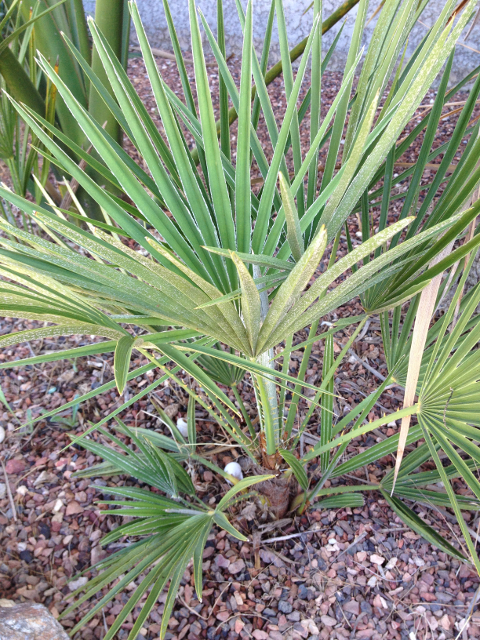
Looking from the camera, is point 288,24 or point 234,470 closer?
point 234,470

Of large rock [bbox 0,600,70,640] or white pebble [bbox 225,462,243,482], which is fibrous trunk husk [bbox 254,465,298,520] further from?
large rock [bbox 0,600,70,640]

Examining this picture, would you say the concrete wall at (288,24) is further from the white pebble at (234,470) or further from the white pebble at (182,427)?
the white pebble at (234,470)

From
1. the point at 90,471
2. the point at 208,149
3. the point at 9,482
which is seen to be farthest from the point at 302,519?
the point at 208,149

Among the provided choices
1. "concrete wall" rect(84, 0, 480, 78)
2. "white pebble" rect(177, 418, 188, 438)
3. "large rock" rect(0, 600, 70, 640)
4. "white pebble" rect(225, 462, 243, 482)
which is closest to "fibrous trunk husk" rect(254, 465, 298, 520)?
"white pebble" rect(225, 462, 243, 482)

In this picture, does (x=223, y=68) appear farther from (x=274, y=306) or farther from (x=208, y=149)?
(x=274, y=306)

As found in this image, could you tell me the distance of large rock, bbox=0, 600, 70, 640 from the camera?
745 millimetres

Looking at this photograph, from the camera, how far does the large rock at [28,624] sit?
29.3 inches

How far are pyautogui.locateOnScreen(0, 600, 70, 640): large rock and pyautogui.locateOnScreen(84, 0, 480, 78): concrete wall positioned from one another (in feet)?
8.42

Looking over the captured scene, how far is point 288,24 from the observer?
8.21 feet

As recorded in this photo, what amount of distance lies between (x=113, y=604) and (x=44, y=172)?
1.07 m

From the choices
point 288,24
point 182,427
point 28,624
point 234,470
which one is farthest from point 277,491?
point 288,24

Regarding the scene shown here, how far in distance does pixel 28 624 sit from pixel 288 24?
2.82 metres

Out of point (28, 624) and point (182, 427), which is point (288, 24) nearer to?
point (182, 427)

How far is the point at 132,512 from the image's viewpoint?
81 centimetres
